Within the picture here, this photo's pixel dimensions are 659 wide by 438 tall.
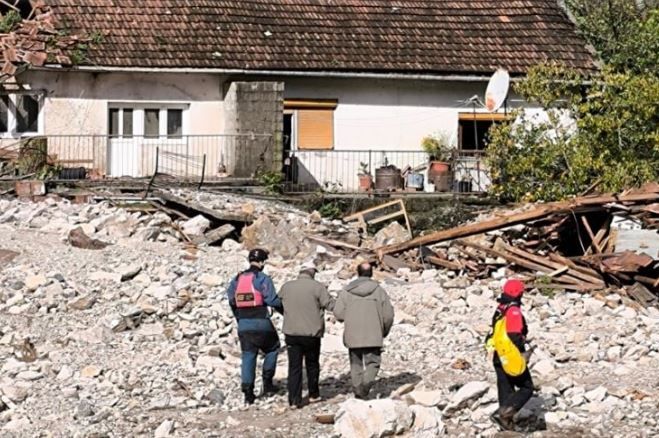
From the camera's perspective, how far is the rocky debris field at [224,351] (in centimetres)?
1404

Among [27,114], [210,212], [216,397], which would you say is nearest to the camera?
[216,397]

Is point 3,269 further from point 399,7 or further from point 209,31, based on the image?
point 399,7

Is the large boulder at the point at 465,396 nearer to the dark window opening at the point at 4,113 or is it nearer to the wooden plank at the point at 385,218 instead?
the wooden plank at the point at 385,218

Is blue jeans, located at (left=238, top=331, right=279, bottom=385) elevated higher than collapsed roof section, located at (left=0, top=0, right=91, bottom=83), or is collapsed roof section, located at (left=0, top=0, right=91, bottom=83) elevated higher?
collapsed roof section, located at (left=0, top=0, right=91, bottom=83)

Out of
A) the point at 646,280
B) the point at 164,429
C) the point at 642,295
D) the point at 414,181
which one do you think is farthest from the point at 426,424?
the point at 414,181

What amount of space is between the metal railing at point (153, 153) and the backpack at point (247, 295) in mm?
13223

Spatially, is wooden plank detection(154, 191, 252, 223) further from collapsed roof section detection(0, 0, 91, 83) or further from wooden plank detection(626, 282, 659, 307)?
wooden plank detection(626, 282, 659, 307)

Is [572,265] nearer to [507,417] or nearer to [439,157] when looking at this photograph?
[507,417]

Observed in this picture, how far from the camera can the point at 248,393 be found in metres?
14.7

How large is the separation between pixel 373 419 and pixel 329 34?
18478 millimetres

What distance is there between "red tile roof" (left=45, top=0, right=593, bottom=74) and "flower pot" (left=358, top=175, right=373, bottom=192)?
2.43m

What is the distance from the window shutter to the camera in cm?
3009

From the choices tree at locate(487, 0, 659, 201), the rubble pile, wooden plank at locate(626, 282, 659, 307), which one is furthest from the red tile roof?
wooden plank at locate(626, 282, 659, 307)

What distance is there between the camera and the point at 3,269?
787 inches
